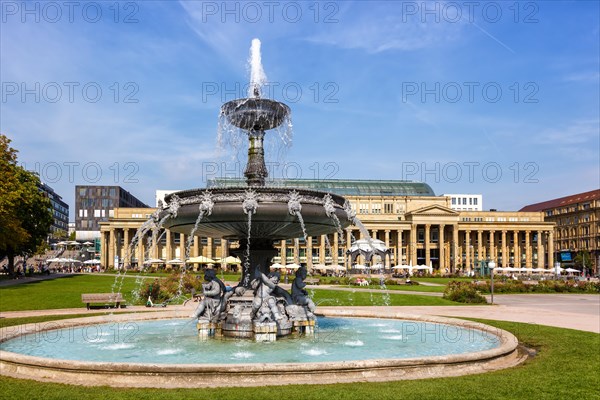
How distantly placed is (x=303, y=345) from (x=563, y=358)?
18.8 ft

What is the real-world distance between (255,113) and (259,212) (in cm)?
309

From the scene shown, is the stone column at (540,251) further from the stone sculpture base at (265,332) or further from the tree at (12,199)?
the stone sculpture base at (265,332)

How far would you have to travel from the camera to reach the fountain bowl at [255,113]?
44.9ft

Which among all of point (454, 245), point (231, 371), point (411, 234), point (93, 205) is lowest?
point (231, 371)

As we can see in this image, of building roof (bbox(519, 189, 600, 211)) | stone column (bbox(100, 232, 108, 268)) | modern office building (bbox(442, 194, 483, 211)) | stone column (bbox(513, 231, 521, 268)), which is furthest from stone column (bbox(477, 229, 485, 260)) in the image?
stone column (bbox(100, 232, 108, 268))

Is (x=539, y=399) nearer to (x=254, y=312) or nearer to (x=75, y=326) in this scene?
(x=254, y=312)

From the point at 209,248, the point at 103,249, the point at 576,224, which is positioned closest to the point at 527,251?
the point at 576,224

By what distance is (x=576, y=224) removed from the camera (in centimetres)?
12175

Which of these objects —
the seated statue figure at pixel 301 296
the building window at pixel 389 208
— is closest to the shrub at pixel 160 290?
the seated statue figure at pixel 301 296

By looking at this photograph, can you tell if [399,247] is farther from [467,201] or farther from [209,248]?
[467,201]

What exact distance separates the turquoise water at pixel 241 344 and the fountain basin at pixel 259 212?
2.75m

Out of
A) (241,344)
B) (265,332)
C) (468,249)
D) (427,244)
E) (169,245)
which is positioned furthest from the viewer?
(427,244)

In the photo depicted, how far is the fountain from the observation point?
8.84m

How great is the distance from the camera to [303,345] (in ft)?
40.0
